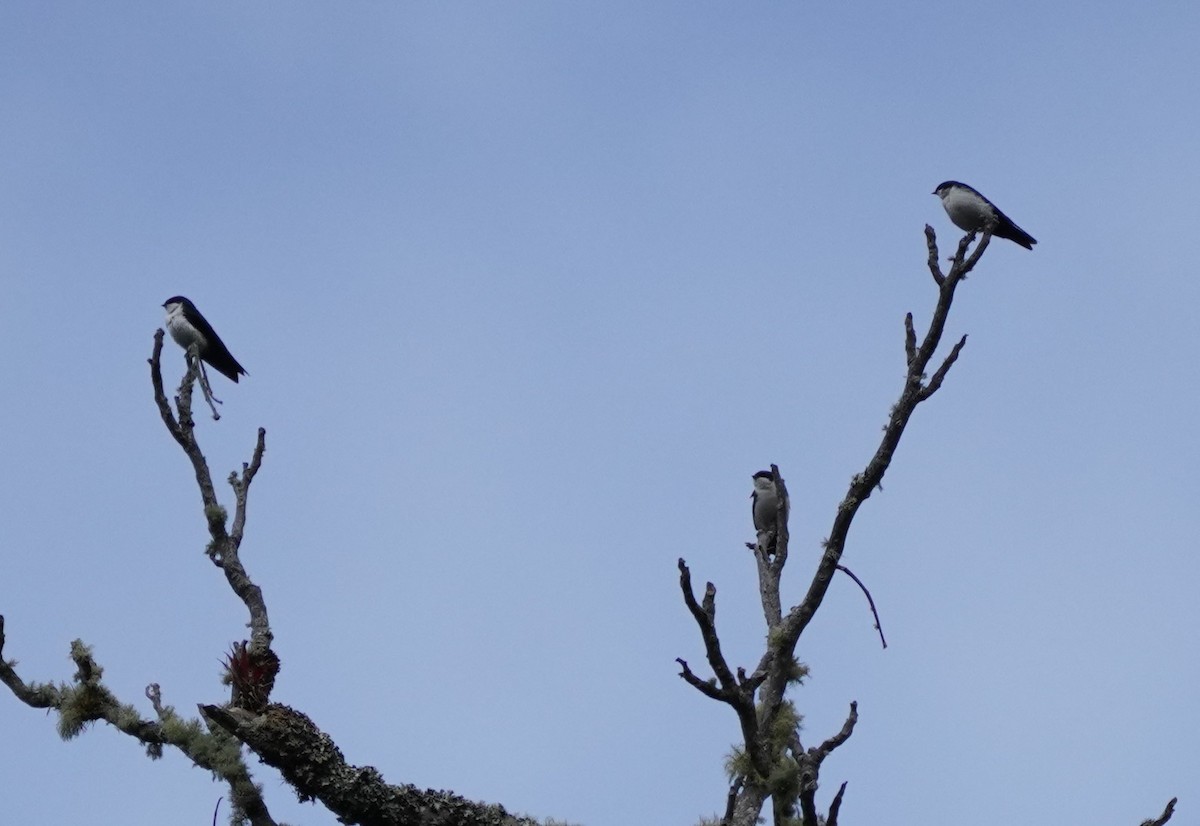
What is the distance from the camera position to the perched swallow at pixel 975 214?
498 inches

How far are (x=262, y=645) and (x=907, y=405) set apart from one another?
135 inches

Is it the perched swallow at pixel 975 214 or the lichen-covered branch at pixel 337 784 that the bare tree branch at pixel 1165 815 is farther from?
the perched swallow at pixel 975 214

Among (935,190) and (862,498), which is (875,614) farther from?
(935,190)

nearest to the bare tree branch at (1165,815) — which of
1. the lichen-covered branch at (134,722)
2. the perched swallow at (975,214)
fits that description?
the lichen-covered branch at (134,722)

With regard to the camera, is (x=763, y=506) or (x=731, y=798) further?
(x=763, y=506)

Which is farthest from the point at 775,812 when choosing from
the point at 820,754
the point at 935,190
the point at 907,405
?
the point at 935,190

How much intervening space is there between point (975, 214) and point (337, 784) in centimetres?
885

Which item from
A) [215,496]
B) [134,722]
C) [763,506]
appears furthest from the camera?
[763,506]

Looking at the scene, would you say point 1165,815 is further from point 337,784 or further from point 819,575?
point 337,784

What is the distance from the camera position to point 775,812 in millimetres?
6375

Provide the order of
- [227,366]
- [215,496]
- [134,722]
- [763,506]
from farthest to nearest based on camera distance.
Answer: [227,366] → [763,506] → [215,496] → [134,722]

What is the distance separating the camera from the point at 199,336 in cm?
1185

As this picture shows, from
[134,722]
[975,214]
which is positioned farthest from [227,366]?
[975,214]

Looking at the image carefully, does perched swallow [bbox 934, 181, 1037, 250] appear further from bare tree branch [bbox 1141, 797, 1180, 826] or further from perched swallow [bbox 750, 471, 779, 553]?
bare tree branch [bbox 1141, 797, 1180, 826]
